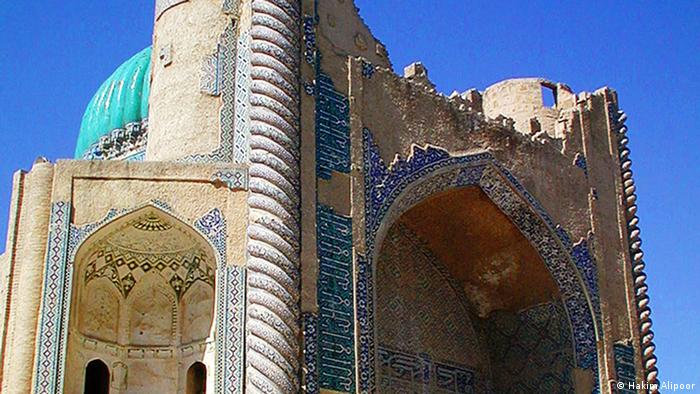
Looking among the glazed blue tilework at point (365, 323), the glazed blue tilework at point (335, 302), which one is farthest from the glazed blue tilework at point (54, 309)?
the glazed blue tilework at point (365, 323)

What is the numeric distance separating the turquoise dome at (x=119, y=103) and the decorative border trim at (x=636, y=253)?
4396 mm

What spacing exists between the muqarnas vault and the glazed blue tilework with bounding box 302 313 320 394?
11 mm

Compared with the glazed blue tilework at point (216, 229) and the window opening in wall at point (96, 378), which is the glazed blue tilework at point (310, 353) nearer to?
the glazed blue tilework at point (216, 229)

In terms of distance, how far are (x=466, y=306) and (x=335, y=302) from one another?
2795 millimetres

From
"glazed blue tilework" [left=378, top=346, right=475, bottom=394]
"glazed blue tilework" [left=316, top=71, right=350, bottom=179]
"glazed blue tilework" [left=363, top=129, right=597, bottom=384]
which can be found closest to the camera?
"glazed blue tilework" [left=316, top=71, right=350, bottom=179]

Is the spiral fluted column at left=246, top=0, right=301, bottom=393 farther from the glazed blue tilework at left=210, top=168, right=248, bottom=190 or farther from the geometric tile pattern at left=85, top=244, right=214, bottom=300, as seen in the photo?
the geometric tile pattern at left=85, top=244, right=214, bottom=300

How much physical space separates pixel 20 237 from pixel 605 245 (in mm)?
5222

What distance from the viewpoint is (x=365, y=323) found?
848 centimetres

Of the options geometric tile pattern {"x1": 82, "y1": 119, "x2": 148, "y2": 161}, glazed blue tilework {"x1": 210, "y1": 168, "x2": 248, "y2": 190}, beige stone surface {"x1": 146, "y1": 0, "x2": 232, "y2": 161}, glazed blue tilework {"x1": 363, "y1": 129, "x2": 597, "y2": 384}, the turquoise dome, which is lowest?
glazed blue tilework {"x1": 210, "y1": 168, "x2": 248, "y2": 190}

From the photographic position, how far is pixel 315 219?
332 inches

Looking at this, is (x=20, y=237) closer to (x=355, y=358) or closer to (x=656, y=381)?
(x=355, y=358)

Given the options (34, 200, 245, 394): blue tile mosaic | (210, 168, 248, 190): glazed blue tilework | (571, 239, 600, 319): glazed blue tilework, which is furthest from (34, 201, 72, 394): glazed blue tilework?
(571, 239, 600, 319): glazed blue tilework

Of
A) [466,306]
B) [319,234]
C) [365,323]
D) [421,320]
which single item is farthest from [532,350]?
[319,234]

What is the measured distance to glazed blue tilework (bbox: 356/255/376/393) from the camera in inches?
328
